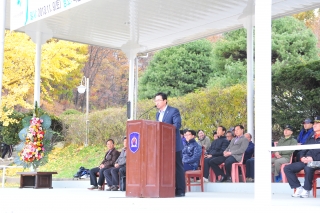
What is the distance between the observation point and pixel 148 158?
7.02m

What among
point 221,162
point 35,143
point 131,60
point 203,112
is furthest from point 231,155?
point 203,112

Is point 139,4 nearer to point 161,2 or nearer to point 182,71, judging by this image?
point 161,2

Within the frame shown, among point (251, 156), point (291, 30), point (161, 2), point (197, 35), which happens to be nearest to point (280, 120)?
point (197, 35)

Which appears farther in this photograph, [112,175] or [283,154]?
[112,175]

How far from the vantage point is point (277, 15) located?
11.6 m

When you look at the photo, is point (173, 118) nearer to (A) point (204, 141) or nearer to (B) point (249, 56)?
(A) point (204, 141)

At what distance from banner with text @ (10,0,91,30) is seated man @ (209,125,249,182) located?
3.66 meters

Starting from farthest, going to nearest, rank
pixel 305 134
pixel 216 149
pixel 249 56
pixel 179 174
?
1. pixel 249 56
2. pixel 216 149
3. pixel 305 134
4. pixel 179 174

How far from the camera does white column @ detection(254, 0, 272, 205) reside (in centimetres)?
552

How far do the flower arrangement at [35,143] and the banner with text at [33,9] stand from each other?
1.84 meters

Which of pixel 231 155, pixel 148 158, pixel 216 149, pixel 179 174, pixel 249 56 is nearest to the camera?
pixel 148 158

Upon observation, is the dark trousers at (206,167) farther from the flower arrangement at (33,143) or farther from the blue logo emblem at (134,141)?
the blue logo emblem at (134,141)

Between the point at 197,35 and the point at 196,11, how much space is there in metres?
2.16

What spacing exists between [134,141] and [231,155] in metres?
3.34
